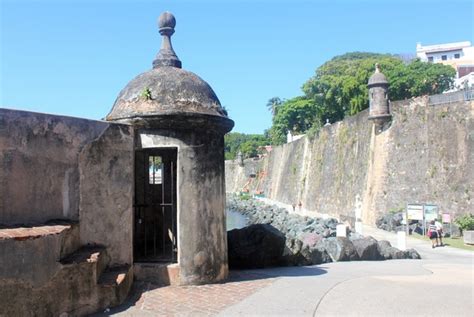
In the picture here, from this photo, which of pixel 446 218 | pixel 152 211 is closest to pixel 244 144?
pixel 446 218

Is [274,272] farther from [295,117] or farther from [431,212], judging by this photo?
[295,117]

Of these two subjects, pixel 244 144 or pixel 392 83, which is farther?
pixel 244 144

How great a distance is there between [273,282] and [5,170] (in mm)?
4583

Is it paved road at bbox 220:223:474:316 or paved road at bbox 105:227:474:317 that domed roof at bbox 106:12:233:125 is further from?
paved road at bbox 220:223:474:316

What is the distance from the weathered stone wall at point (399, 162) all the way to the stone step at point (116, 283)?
20.4 meters

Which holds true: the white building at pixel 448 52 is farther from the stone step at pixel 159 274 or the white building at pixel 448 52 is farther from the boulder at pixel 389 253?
the stone step at pixel 159 274

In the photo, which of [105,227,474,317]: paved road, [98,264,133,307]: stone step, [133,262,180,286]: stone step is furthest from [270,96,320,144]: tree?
[98,264,133,307]: stone step

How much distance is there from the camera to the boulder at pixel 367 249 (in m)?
12.2

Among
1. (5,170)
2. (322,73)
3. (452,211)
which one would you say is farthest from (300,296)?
(322,73)

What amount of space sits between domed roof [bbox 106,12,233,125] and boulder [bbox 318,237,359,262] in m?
5.68

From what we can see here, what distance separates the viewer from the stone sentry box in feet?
23.5

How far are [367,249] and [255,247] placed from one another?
178 inches

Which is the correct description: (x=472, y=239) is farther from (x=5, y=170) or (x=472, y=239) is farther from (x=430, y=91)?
(x=430, y=91)

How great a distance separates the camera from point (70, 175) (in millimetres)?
6379
